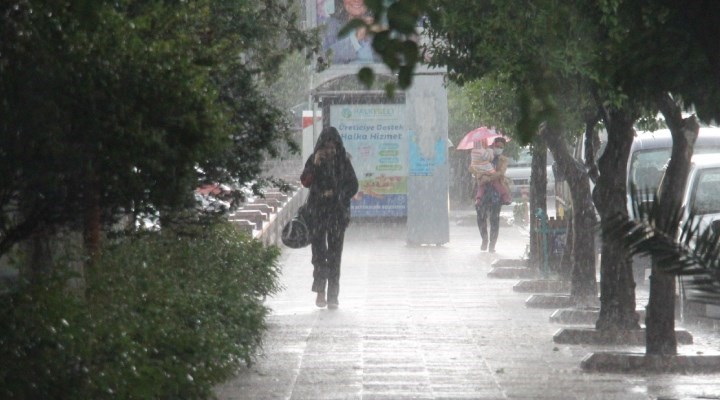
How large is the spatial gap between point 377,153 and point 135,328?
68.2ft

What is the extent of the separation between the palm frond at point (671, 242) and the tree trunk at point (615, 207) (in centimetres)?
759

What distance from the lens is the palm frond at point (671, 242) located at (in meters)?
3.75

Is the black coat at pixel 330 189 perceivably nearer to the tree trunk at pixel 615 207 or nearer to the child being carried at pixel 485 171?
the tree trunk at pixel 615 207

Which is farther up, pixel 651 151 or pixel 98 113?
pixel 98 113

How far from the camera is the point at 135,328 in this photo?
6.66m

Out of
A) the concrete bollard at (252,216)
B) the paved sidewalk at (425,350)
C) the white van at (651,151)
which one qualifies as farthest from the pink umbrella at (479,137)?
the paved sidewalk at (425,350)

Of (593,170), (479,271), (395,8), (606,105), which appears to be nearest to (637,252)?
(395,8)

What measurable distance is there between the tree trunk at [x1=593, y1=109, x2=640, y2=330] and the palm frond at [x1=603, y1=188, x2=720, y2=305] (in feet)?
24.9

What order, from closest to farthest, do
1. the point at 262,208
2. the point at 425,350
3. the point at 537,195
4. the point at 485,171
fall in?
1. the point at 425,350
2. the point at 537,195
3. the point at 262,208
4. the point at 485,171

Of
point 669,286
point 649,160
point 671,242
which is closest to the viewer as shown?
point 671,242

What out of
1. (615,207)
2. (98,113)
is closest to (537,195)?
(615,207)

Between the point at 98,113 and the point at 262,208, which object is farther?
the point at 262,208

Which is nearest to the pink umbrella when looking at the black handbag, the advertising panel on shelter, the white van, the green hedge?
the advertising panel on shelter

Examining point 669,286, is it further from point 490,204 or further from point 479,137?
point 479,137
